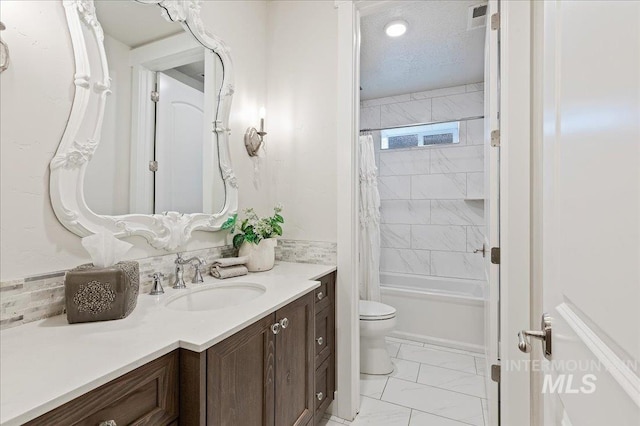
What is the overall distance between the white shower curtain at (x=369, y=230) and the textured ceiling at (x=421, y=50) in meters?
0.75

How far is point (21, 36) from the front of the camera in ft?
2.96

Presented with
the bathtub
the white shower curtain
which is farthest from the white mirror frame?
the bathtub

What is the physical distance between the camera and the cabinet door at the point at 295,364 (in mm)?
1153

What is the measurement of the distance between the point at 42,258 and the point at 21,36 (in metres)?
0.69

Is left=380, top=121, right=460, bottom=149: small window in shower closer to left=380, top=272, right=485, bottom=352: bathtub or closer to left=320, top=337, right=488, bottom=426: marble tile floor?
left=380, top=272, right=485, bottom=352: bathtub

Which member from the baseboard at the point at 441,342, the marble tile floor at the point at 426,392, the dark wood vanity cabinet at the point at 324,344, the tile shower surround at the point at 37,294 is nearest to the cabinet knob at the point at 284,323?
the dark wood vanity cabinet at the point at 324,344

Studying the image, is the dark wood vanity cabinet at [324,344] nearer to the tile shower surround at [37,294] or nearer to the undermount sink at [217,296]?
the undermount sink at [217,296]

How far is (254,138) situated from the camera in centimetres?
188

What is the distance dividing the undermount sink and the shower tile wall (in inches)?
95.3

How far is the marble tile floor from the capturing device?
5.61ft

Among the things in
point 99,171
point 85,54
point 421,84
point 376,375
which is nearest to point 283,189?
point 99,171

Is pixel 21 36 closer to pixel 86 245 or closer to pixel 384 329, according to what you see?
pixel 86 245

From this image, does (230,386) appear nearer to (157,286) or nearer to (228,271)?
(157,286)

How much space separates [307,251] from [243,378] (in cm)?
99
